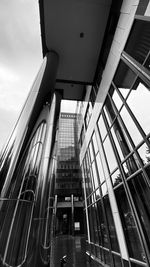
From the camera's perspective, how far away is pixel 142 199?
187 inches

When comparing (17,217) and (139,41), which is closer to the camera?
(17,217)

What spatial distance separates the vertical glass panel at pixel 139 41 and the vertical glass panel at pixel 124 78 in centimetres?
55

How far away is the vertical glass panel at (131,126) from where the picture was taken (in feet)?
16.5

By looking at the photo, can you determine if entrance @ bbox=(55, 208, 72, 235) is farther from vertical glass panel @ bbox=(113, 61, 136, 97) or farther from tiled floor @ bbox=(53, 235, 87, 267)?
vertical glass panel @ bbox=(113, 61, 136, 97)

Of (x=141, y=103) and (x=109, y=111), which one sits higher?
(x=109, y=111)

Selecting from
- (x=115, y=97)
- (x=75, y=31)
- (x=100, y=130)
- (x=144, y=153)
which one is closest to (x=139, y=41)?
(x=115, y=97)

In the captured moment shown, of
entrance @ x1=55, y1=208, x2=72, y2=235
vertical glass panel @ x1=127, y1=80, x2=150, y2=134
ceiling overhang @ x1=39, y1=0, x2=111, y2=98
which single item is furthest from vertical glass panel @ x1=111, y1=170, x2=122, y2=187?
entrance @ x1=55, y1=208, x2=72, y2=235

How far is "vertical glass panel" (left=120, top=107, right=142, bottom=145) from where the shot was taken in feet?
16.5

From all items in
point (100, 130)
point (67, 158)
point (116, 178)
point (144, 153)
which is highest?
point (67, 158)

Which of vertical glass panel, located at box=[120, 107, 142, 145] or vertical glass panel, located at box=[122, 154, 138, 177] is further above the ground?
vertical glass panel, located at box=[120, 107, 142, 145]

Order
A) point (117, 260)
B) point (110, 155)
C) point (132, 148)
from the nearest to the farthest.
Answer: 1. point (132, 148)
2. point (117, 260)
3. point (110, 155)

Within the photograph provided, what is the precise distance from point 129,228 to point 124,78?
619 cm

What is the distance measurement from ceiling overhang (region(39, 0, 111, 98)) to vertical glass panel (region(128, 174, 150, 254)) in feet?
27.4

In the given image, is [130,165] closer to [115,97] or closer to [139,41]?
[115,97]
